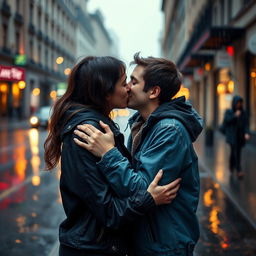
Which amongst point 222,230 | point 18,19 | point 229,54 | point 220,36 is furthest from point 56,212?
point 18,19

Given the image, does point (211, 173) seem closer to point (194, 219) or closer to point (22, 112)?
point (194, 219)

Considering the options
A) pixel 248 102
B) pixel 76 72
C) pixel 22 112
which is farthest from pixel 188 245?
pixel 22 112

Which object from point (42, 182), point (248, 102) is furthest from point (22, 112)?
point (42, 182)

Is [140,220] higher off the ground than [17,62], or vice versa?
[17,62]

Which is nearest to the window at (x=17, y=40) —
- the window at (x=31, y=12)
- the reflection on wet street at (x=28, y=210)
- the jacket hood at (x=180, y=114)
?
the window at (x=31, y=12)

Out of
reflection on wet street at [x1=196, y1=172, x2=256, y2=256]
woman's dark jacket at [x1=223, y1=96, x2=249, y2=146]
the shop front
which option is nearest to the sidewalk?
reflection on wet street at [x1=196, y1=172, x2=256, y2=256]

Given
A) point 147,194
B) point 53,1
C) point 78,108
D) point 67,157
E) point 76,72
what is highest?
point 53,1

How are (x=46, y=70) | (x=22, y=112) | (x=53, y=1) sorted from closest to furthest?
1. (x=22, y=112)
2. (x=46, y=70)
3. (x=53, y=1)

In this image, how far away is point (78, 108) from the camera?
7.67 feet

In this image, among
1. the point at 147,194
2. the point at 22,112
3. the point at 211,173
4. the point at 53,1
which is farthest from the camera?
the point at 53,1

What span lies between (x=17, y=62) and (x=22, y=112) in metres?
8.72

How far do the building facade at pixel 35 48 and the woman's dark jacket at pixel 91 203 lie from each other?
25.4m

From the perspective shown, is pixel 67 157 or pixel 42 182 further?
pixel 42 182

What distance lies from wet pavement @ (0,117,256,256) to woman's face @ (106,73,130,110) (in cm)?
323
